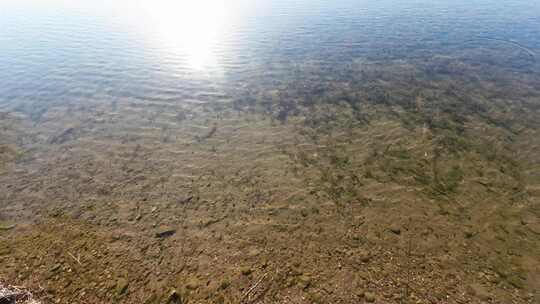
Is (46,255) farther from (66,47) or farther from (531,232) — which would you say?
(66,47)

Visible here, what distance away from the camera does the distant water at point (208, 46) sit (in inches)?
822

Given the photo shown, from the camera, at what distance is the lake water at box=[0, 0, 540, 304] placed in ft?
26.0

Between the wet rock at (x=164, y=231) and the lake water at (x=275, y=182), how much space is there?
0.05m

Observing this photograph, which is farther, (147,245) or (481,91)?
(481,91)

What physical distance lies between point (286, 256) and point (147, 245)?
467 centimetres

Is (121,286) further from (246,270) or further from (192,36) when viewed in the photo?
(192,36)

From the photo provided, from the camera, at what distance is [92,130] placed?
15227 mm

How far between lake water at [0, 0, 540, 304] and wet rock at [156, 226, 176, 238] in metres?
0.05

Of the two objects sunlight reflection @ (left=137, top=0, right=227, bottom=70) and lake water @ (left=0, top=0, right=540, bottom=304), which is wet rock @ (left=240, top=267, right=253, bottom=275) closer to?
lake water @ (left=0, top=0, right=540, bottom=304)

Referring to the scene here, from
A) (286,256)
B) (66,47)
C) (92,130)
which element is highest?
(66,47)

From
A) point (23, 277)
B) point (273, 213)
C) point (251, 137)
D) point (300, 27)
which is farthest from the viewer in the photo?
point (300, 27)

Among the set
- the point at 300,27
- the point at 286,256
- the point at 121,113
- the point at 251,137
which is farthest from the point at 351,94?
the point at 300,27

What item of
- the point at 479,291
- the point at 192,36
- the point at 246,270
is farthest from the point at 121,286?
the point at 192,36

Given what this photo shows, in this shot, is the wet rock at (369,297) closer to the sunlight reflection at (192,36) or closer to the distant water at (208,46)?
the distant water at (208,46)
